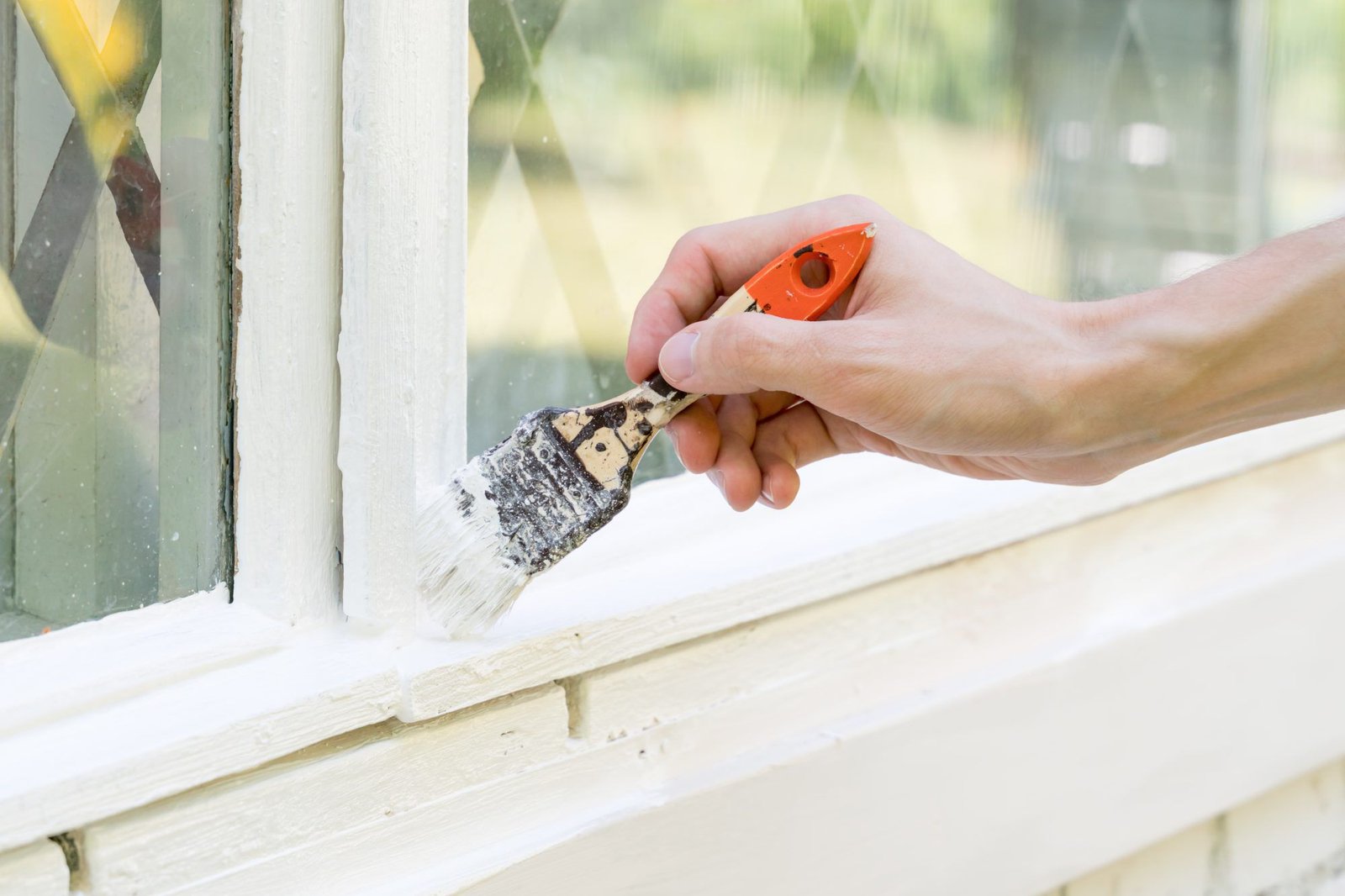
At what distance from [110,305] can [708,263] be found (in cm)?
40

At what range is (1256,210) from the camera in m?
1.45

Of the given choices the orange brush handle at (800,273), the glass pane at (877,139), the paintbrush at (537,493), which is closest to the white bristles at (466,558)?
the paintbrush at (537,493)

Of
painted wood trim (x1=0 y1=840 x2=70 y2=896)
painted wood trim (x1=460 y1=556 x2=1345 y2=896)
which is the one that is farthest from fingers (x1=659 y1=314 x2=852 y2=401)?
painted wood trim (x1=0 y1=840 x2=70 y2=896)

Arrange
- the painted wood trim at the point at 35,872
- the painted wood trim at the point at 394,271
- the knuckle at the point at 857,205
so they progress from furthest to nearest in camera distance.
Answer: the knuckle at the point at 857,205, the painted wood trim at the point at 394,271, the painted wood trim at the point at 35,872

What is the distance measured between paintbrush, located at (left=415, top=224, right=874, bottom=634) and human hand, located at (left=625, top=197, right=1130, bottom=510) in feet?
0.12

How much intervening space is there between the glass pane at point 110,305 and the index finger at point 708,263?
284 mm

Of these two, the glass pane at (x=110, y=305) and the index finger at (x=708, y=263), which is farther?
the index finger at (x=708, y=263)

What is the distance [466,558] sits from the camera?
0.74 m

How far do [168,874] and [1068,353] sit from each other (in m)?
0.62

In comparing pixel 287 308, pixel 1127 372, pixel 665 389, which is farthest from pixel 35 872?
pixel 1127 372

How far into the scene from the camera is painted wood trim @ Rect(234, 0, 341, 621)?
701 mm

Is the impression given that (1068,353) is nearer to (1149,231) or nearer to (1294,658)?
(1149,231)

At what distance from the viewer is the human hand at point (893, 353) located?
73cm

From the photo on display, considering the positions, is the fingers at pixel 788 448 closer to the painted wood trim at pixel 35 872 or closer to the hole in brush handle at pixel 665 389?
the hole in brush handle at pixel 665 389
